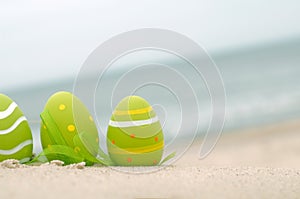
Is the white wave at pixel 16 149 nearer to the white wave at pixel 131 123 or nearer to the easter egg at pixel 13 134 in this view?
the easter egg at pixel 13 134

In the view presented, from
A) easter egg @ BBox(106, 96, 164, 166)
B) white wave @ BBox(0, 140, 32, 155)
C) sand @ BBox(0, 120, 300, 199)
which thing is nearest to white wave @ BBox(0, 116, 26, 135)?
white wave @ BBox(0, 140, 32, 155)

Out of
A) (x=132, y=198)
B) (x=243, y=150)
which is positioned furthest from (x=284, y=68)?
(x=132, y=198)

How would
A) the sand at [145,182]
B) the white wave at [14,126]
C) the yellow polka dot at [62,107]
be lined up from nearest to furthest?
the sand at [145,182]
the white wave at [14,126]
the yellow polka dot at [62,107]

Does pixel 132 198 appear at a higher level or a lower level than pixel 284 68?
lower

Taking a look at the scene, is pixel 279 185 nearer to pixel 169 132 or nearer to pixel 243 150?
pixel 169 132

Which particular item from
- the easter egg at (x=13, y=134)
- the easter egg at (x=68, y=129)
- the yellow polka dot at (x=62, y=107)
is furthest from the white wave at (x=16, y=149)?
the yellow polka dot at (x=62, y=107)

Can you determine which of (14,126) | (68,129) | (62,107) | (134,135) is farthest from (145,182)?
(14,126)
